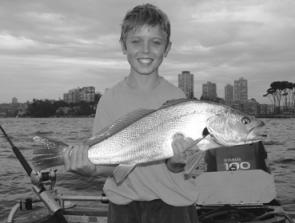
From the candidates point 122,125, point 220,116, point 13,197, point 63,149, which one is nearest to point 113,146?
point 122,125

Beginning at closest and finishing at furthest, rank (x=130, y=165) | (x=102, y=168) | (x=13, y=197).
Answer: (x=130, y=165)
(x=102, y=168)
(x=13, y=197)

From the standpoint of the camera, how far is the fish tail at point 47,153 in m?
3.73

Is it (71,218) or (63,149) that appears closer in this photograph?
(63,149)

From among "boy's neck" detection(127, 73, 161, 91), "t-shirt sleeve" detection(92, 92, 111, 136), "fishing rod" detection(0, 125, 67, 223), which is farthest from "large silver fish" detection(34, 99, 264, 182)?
"fishing rod" detection(0, 125, 67, 223)

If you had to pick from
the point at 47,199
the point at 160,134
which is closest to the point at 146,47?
the point at 160,134

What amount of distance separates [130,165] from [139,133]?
0.32m

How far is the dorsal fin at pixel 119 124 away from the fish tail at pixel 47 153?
309mm

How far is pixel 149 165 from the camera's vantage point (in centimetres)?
400

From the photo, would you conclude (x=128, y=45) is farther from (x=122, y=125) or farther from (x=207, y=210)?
(x=207, y=210)

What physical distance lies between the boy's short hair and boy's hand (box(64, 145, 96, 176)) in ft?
4.63

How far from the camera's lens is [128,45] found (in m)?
4.27

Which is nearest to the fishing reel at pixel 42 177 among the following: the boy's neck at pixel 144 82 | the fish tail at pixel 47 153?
the fish tail at pixel 47 153

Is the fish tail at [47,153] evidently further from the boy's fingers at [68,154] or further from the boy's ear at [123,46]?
the boy's ear at [123,46]

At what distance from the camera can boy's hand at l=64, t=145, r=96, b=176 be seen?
3.72 metres
